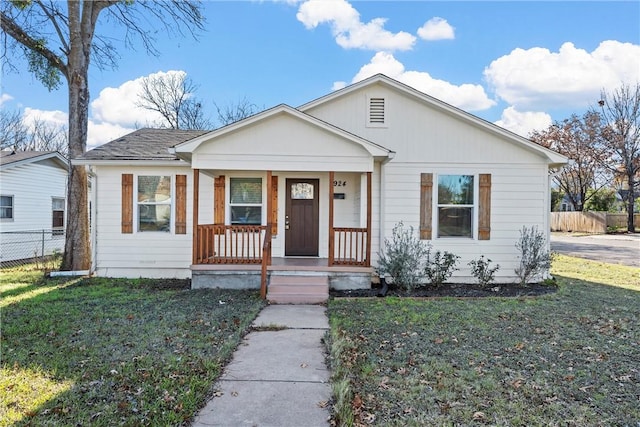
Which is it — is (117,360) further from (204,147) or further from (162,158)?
(162,158)

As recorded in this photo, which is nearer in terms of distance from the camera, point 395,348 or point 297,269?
point 395,348

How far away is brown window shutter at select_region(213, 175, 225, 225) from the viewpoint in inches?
372

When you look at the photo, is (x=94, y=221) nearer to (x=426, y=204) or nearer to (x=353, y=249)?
(x=353, y=249)

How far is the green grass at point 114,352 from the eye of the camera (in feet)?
10.4

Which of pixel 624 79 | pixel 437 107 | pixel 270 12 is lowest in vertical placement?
pixel 437 107

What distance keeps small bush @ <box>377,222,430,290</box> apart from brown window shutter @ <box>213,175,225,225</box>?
154 inches

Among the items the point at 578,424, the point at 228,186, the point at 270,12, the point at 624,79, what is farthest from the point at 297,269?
the point at 624,79

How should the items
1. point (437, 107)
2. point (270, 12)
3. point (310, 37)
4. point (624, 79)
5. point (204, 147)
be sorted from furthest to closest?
point (624, 79), point (310, 37), point (270, 12), point (437, 107), point (204, 147)

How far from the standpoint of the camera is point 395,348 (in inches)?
187

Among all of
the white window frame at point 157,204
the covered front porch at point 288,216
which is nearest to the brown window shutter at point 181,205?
the white window frame at point 157,204

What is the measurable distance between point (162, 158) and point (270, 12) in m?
7.14

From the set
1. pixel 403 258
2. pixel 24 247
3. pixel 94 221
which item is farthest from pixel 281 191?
pixel 24 247

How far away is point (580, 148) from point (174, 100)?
3321 centimetres

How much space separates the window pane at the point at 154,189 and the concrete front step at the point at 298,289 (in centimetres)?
359
